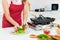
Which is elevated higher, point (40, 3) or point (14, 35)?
point (40, 3)

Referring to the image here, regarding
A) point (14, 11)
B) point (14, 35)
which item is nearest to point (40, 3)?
point (14, 11)

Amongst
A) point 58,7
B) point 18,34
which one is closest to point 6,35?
point 18,34

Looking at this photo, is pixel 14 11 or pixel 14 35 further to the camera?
pixel 14 11

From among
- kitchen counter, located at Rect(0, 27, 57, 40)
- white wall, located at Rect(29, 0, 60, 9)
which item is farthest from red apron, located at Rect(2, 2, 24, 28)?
white wall, located at Rect(29, 0, 60, 9)

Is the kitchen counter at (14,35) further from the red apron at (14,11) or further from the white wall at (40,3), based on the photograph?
the white wall at (40,3)

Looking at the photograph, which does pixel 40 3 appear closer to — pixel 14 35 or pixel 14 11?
pixel 14 11

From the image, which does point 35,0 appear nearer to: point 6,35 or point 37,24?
point 37,24

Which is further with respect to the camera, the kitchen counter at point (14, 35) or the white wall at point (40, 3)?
the white wall at point (40, 3)

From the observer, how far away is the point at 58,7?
Answer: 3.18m

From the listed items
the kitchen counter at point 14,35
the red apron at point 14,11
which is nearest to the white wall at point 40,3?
the red apron at point 14,11

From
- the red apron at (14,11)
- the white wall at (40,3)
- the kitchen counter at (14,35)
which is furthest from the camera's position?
the white wall at (40,3)

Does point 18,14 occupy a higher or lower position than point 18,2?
lower

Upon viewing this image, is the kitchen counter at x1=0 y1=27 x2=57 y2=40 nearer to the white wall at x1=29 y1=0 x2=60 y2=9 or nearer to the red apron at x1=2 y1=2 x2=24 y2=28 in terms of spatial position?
the red apron at x1=2 y1=2 x2=24 y2=28

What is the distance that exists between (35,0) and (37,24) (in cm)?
137
